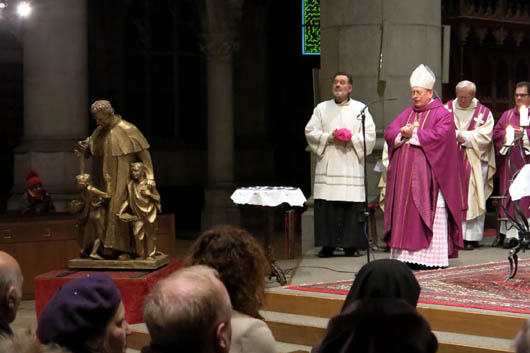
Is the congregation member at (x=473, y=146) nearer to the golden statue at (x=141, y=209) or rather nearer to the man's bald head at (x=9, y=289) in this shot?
the golden statue at (x=141, y=209)

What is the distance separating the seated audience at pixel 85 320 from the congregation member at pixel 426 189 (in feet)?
19.7

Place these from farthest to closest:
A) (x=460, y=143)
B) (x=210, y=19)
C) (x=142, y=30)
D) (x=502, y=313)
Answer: (x=142, y=30) < (x=210, y=19) < (x=460, y=143) < (x=502, y=313)

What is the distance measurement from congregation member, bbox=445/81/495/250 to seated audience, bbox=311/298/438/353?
793 centimetres

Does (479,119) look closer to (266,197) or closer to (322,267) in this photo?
(322,267)

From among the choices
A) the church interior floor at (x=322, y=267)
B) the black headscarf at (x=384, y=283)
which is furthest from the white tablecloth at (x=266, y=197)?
the black headscarf at (x=384, y=283)

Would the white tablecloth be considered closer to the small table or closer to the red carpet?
the small table

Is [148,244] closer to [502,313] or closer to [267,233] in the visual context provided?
[267,233]

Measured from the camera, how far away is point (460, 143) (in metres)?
10.6

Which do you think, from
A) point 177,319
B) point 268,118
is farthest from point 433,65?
point 177,319

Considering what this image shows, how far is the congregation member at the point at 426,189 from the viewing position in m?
8.81

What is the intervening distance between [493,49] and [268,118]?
5.15 metres

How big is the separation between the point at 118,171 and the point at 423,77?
2922mm

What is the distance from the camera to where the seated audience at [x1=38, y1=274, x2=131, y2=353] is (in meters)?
2.95

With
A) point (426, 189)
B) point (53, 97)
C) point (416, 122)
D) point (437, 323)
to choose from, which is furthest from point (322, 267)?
point (53, 97)
